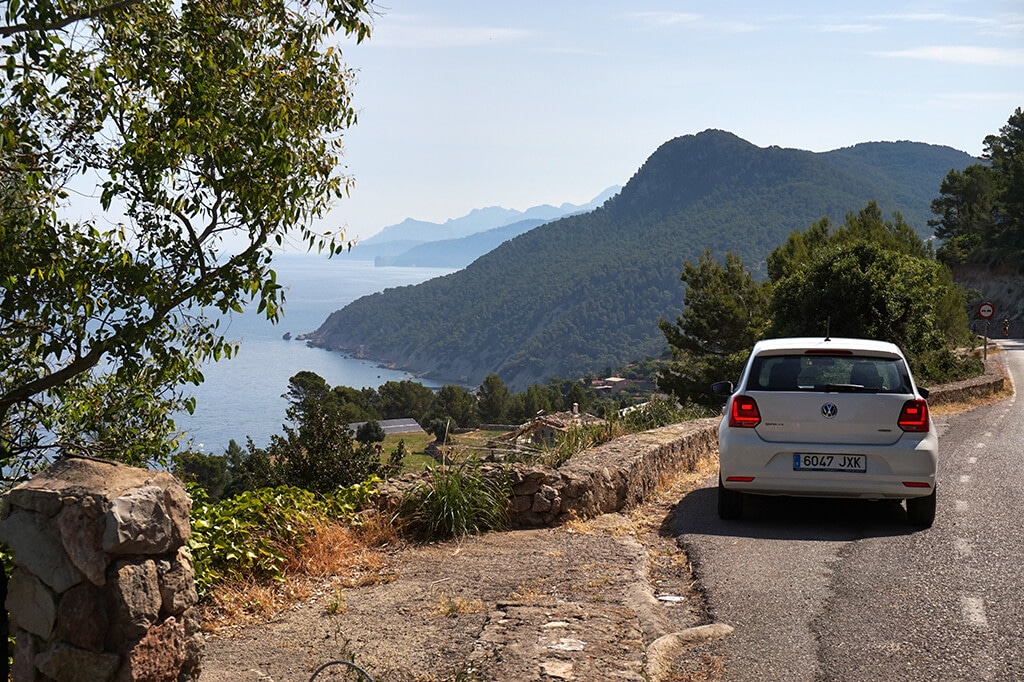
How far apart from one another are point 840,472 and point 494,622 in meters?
3.93

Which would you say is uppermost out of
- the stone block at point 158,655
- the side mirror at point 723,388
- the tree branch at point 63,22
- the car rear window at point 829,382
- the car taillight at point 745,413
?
the tree branch at point 63,22

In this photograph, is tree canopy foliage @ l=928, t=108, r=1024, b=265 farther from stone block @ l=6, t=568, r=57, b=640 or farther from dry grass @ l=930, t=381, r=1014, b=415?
stone block @ l=6, t=568, r=57, b=640

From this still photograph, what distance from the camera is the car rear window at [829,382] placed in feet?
27.3

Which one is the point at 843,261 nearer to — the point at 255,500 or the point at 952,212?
the point at 255,500

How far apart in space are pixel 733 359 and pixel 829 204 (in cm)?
16155

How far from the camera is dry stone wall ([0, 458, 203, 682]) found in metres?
3.67

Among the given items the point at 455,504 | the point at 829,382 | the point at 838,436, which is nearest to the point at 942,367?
the point at 829,382

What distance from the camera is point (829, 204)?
189125mm

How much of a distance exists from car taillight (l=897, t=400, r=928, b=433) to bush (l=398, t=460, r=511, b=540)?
3350 mm

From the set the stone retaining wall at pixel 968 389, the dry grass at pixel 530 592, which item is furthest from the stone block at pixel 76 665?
the stone retaining wall at pixel 968 389

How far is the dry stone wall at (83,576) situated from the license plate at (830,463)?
5.74m

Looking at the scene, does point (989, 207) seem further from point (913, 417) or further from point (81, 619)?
point (81, 619)

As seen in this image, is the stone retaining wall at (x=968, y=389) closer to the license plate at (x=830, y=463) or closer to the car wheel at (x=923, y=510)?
the car wheel at (x=923, y=510)

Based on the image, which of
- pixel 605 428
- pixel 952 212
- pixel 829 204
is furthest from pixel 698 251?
pixel 605 428
